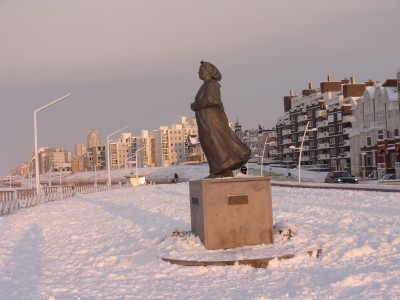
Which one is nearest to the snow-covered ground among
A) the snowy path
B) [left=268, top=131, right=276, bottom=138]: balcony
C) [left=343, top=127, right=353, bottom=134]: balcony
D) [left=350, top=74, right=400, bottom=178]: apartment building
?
the snowy path

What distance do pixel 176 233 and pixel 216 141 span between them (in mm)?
2239

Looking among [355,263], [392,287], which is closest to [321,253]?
[355,263]

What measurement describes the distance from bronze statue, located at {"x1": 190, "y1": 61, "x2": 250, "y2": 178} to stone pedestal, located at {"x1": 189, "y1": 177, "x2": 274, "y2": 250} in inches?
33.8

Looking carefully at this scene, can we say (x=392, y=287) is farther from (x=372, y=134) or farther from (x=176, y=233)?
(x=372, y=134)

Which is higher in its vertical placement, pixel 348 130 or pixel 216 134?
pixel 348 130

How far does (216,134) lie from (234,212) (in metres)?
1.87

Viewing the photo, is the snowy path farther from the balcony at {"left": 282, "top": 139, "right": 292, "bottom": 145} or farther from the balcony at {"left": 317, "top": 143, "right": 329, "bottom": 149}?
the balcony at {"left": 282, "top": 139, "right": 292, "bottom": 145}

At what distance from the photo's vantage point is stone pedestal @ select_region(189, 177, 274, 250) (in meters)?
10.8

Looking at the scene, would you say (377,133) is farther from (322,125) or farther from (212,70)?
(212,70)

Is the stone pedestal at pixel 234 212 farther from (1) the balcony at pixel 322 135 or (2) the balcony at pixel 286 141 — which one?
(2) the balcony at pixel 286 141

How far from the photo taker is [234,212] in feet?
35.6

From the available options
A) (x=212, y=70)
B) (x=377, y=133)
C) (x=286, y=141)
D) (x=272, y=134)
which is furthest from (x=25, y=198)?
(x=272, y=134)

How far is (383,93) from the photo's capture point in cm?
6762

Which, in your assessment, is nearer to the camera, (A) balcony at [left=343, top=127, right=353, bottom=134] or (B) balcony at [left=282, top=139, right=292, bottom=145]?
(A) balcony at [left=343, top=127, right=353, bottom=134]
